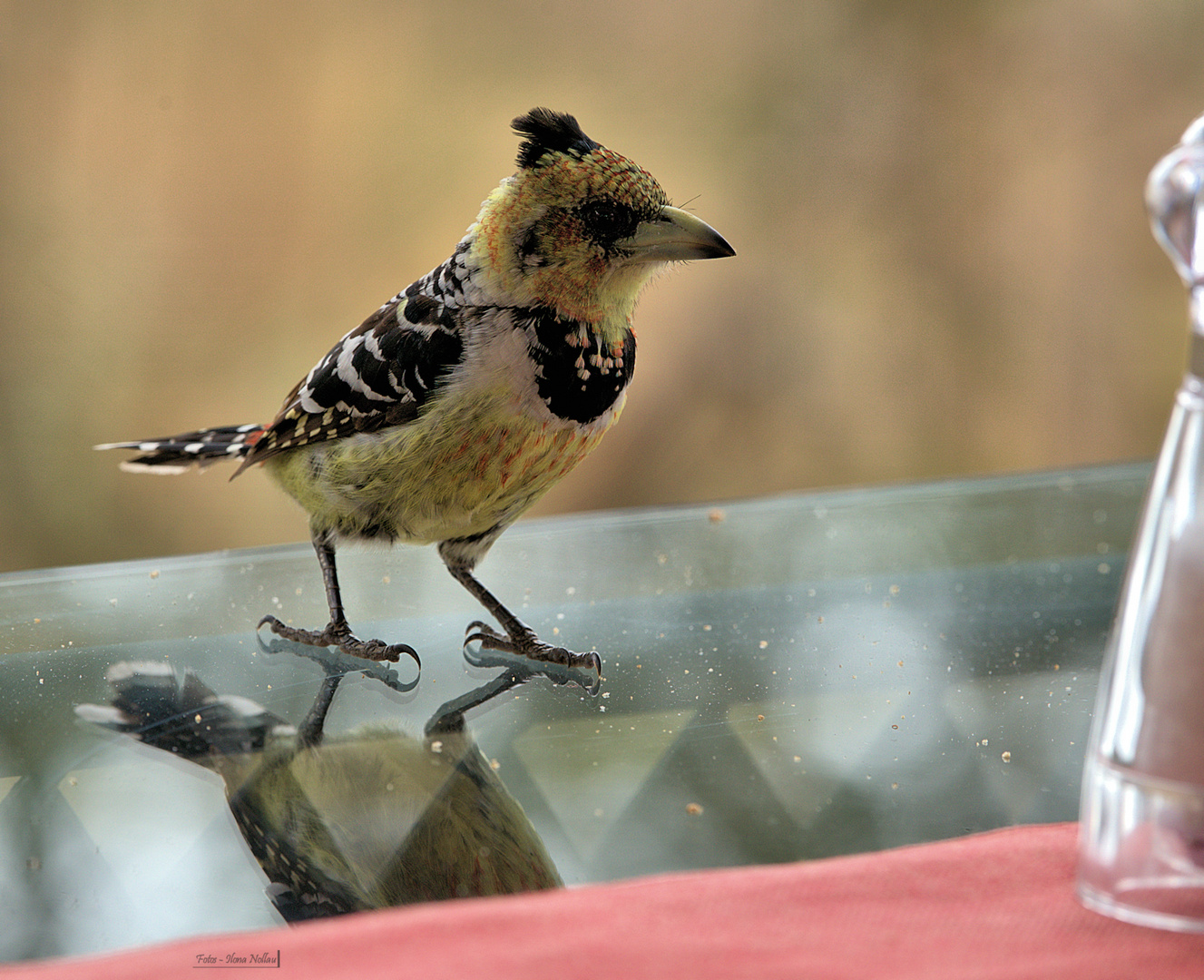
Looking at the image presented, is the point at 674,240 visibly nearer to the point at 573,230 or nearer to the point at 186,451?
the point at 573,230

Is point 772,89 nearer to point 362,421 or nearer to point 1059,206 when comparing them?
point 1059,206

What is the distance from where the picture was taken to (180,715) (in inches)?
33.4

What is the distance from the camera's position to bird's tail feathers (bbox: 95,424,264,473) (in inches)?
45.1

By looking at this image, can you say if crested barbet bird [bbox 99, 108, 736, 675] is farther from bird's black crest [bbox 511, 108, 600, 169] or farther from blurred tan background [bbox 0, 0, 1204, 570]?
blurred tan background [bbox 0, 0, 1204, 570]

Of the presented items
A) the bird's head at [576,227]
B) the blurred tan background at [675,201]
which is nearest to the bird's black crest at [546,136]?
the bird's head at [576,227]

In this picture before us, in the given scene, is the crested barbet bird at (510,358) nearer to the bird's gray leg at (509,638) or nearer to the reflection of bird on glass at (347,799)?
the bird's gray leg at (509,638)

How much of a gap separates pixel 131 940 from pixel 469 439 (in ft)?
1.56

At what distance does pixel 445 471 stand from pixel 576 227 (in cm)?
22

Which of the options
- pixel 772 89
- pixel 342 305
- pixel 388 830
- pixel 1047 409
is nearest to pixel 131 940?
pixel 388 830

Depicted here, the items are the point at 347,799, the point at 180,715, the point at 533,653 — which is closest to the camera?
the point at 347,799

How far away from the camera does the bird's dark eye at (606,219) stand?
921mm

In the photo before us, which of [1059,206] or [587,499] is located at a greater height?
[1059,206]

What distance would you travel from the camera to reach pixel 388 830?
64 centimetres

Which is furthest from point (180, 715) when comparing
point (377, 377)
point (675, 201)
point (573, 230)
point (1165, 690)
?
point (675, 201)
